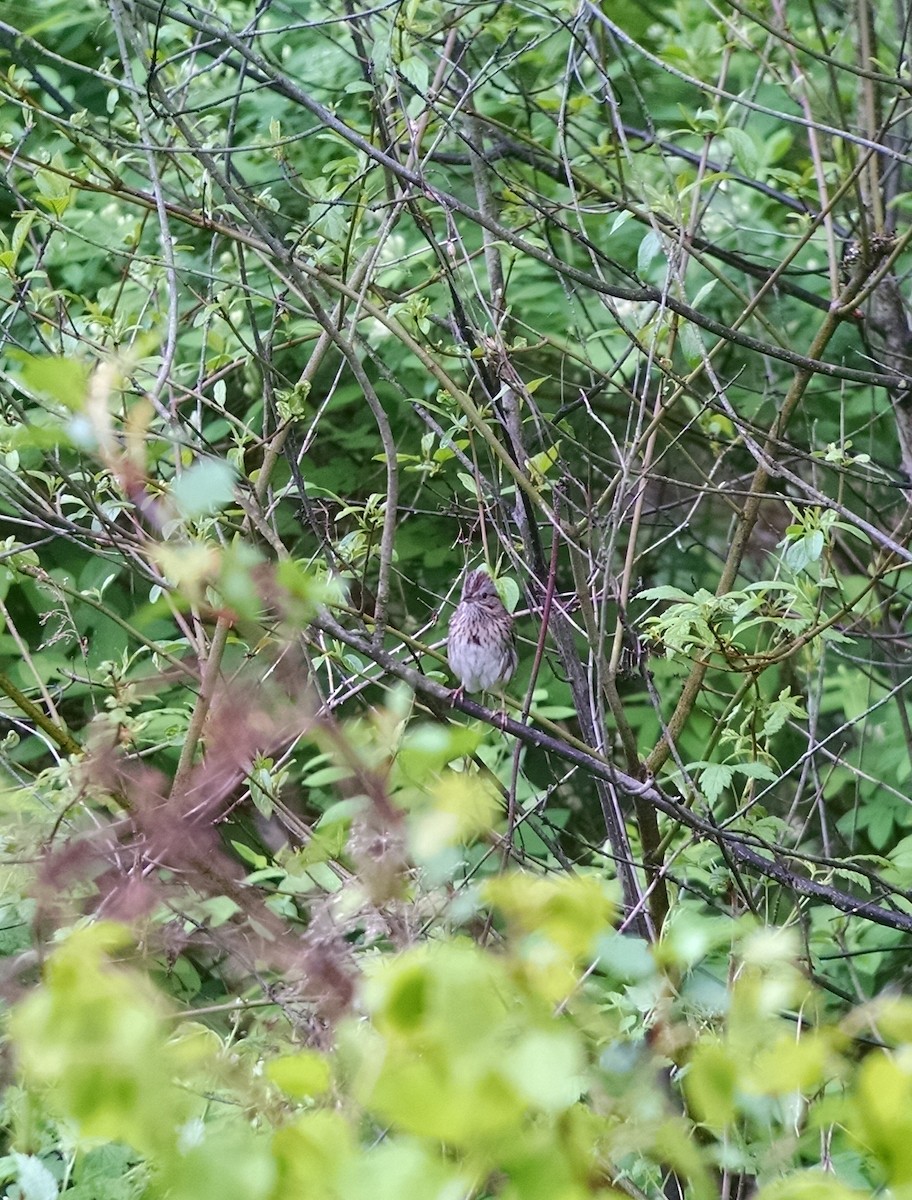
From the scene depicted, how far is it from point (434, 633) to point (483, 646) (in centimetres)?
57

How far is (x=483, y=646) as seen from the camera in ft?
9.83

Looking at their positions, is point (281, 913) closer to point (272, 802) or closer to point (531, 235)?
point (272, 802)

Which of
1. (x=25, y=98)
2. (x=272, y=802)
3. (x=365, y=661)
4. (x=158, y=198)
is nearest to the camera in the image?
(x=158, y=198)

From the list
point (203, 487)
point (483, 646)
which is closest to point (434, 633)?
point (483, 646)

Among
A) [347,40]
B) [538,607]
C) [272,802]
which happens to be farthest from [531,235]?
[272,802]

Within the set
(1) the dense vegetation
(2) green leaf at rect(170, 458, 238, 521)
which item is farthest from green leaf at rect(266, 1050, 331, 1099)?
(2) green leaf at rect(170, 458, 238, 521)

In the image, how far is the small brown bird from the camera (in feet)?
9.82

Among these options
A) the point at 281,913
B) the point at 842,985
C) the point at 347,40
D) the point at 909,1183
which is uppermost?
the point at 347,40

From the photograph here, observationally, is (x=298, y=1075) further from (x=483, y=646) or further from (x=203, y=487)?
(x=483, y=646)

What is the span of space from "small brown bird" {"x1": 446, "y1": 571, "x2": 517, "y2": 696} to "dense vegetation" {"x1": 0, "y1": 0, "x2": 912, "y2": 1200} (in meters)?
0.24

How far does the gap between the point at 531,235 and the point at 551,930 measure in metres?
2.74

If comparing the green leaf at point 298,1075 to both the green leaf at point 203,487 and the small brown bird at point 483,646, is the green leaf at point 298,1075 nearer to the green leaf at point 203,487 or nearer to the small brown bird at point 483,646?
the green leaf at point 203,487

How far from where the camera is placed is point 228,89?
115 inches

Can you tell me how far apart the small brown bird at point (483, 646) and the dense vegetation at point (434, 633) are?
240 millimetres
